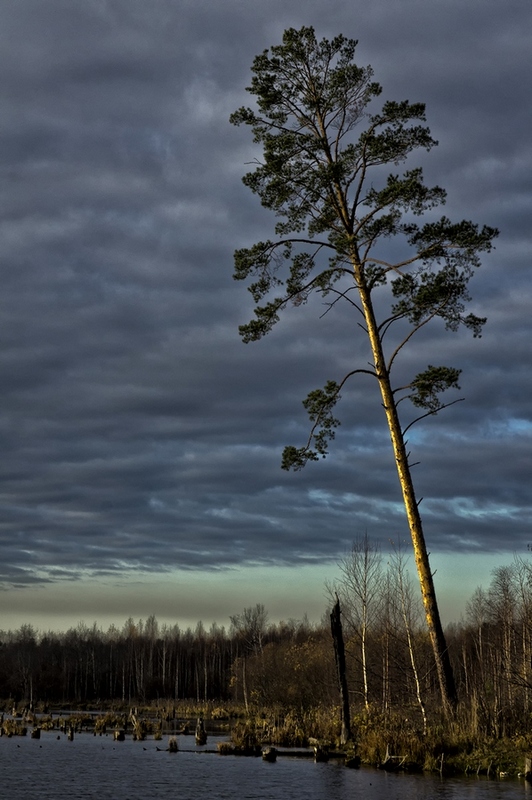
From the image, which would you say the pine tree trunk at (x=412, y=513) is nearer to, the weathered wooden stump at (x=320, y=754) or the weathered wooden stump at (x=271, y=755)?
the weathered wooden stump at (x=320, y=754)

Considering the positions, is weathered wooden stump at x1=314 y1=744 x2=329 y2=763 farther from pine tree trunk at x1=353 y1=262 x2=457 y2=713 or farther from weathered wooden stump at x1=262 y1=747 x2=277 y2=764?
pine tree trunk at x1=353 y1=262 x2=457 y2=713

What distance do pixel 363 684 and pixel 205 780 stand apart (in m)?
17.3

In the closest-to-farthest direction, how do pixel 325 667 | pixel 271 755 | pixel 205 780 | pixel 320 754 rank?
pixel 205 780, pixel 320 754, pixel 271 755, pixel 325 667

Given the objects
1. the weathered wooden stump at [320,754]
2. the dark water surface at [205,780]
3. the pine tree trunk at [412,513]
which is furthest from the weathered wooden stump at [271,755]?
the pine tree trunk at [412,513]

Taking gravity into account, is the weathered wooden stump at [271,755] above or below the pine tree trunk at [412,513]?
below

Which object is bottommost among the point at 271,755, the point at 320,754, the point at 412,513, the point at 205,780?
the point at 271,755

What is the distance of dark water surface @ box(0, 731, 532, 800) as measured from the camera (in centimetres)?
1867

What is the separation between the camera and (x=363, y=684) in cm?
3847

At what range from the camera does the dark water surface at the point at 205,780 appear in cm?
1867

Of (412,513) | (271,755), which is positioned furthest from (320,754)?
(412,513)

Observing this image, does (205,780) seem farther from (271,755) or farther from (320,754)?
(271,755)

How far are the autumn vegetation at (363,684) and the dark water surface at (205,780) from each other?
168 centimetres

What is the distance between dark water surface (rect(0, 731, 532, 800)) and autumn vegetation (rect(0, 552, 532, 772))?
168 cm

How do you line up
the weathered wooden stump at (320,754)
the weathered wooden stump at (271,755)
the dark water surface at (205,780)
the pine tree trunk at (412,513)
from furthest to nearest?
the weathered wooden stump at (271,755) < the weathered wooden stump at (320,754) < the pine tree trunk at (412,513) < the dark water surface at (205,780)
